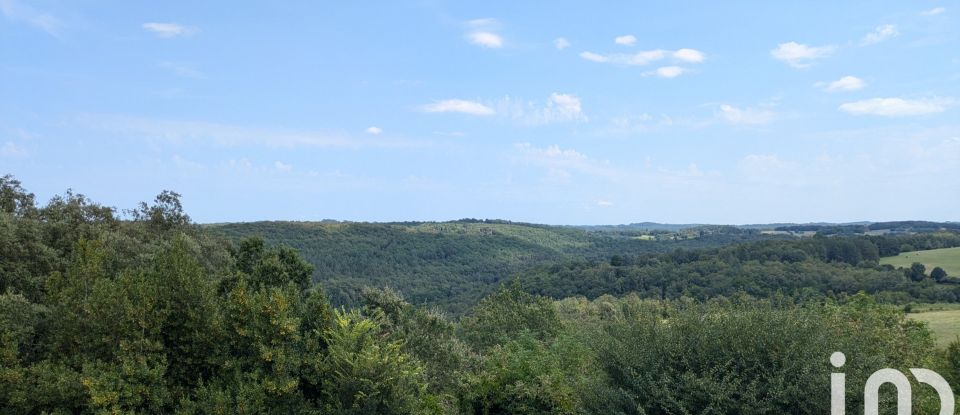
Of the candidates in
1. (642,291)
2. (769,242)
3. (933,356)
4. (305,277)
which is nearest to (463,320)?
(305,277)

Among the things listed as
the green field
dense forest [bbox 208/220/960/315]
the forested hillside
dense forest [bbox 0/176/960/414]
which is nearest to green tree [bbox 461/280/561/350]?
dense forest [bbox 208/220/960/315]

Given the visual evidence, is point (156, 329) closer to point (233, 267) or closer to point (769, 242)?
point (233, 267)

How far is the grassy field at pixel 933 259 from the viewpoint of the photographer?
72500 millimetres

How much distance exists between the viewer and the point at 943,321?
1777 inches

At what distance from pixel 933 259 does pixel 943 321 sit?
4222 centimetres

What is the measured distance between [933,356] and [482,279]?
4349 inches

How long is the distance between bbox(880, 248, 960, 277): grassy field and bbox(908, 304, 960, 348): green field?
21353mm

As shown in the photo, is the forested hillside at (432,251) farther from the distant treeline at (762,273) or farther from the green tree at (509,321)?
the green tree at (509,321)

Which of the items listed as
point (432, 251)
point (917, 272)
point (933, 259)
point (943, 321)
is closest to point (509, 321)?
point (943, 321)

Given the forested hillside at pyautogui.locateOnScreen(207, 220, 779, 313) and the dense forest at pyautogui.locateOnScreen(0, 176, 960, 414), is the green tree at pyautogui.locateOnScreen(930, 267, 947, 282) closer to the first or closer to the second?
the forested hillside at pyautogui.locateOnScreen(207, 220, 779, 313)

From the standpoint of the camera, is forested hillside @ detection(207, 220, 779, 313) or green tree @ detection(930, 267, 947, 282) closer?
green tree @ detection(930, 267, 947, 282)

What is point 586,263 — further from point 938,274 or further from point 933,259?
point 933,259

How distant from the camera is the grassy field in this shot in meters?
72.5

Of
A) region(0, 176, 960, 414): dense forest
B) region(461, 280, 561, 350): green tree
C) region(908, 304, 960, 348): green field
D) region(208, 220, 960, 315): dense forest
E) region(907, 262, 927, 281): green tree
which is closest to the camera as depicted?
region(0, 176, 960, 414): dense forest
